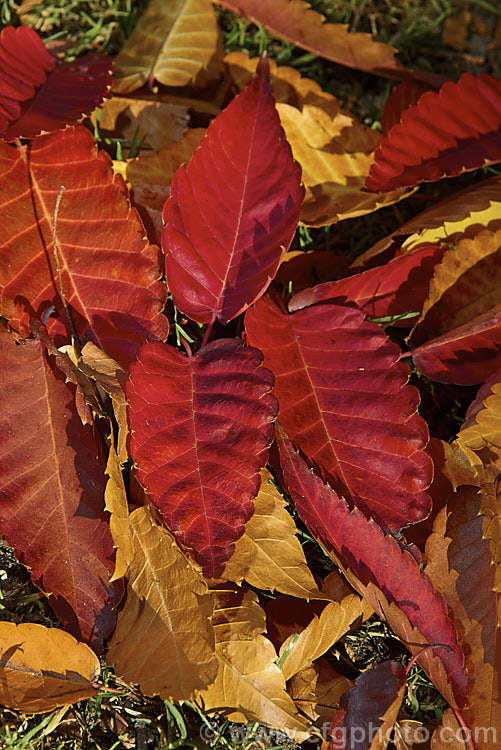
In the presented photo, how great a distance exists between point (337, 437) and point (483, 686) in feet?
1.43

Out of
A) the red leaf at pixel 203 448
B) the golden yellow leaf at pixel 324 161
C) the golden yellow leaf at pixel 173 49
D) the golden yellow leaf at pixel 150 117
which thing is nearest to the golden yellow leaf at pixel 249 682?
the red leaf at pixel 203 448

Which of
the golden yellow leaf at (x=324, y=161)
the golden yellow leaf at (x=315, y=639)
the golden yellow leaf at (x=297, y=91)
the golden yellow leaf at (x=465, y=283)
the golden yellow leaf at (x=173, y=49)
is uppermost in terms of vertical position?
the golden yellow leaf at (x=173, y=49)

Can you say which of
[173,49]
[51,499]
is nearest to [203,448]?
[51,499]

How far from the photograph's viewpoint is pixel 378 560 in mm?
996

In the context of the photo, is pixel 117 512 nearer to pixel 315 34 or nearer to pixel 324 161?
pixel 324 161

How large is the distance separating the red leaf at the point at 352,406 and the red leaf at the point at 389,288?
0.08 m

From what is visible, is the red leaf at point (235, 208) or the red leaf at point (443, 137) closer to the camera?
the red leaf at point (235, 208)

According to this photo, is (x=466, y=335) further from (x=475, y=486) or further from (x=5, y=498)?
(x=5, y=498)

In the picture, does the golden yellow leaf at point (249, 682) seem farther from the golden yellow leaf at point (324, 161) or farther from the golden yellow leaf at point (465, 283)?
the golden yellow leaf at point (324, 161)

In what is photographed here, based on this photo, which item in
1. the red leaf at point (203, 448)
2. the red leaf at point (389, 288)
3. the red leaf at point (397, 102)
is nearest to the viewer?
the red leaf at point (203, 448)

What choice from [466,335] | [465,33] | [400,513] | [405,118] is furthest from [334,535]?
[465,33]

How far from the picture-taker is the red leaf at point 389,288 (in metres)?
1.19

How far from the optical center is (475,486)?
1.14m

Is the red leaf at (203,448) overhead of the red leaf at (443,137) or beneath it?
beneath
